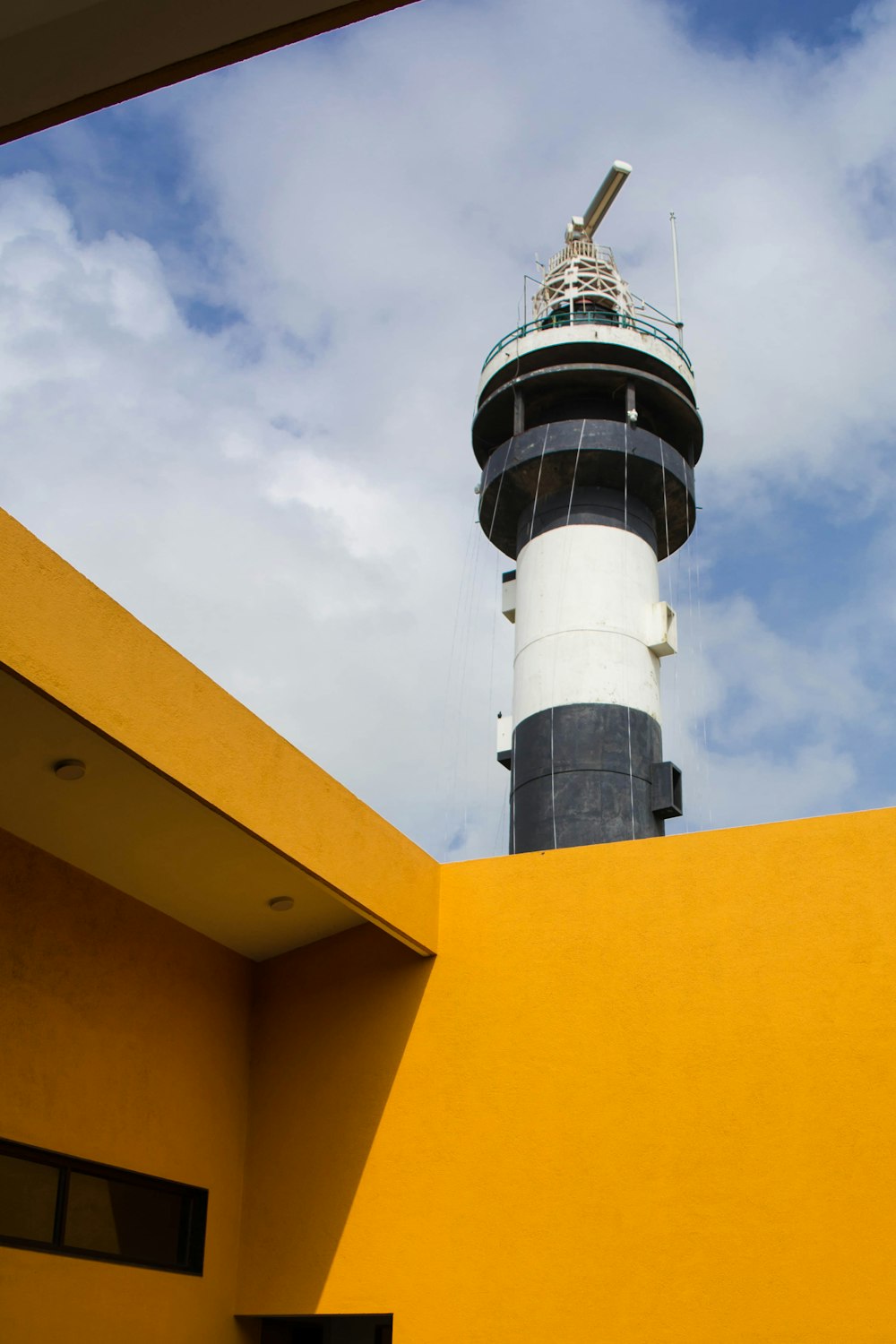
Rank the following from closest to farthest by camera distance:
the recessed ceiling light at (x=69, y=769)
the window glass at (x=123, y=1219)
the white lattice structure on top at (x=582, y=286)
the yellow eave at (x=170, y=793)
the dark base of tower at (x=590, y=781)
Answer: the yellow eave at (x=170, y=793), the recessed ceiling light at (x=69, y=769), the window glass at (x=123, y=1219), the dark base of tower at (x=590, y=781), the white lattice structure on top at (x=582, y=286)

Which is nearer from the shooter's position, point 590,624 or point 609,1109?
point 609,1109

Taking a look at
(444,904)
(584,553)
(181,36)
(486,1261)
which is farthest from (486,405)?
(181,36)

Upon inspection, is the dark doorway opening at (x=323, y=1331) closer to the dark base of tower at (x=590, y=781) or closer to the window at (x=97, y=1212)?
the window at (x=97, y=1212)

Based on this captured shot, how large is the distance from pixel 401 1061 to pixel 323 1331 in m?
2.02

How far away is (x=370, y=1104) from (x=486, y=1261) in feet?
4.02

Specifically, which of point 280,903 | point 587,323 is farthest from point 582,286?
point 280,903

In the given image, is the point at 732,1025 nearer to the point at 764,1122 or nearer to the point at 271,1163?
the point at 764,1122

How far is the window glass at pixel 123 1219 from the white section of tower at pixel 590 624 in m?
6.61

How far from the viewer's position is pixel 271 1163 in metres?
8.50

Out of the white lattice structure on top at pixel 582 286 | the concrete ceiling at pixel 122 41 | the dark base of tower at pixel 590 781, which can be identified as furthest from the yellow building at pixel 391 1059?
the white lattice structure on top at pixel 582 286

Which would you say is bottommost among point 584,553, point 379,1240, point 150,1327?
point 150,1327

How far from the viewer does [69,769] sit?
6418 mm

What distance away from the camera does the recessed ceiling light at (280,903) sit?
8.19 m

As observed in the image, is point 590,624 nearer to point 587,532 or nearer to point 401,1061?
point 587,532
